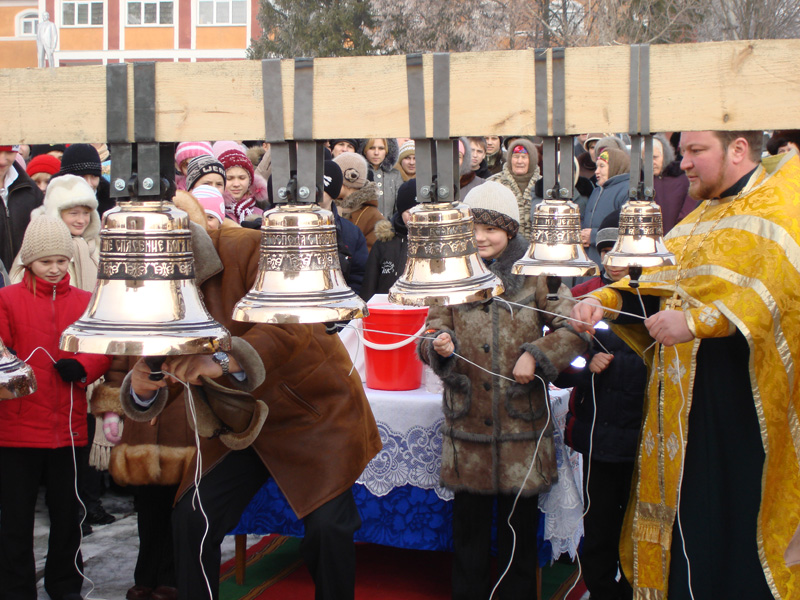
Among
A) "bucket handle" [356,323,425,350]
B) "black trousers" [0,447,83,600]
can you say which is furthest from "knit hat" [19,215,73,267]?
"bucket handle" [356,323,425,350]

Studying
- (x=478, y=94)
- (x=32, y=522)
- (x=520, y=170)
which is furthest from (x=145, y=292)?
(x=520, y=170)

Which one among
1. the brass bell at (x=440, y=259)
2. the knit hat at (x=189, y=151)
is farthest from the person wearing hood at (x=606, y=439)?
the knit hat at (x=189, y=151)

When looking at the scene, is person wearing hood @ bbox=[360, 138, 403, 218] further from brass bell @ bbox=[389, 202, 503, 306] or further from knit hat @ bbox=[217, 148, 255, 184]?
brass bell @ bbox=[389, 202, 503, 306]

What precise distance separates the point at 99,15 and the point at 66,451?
36.7 m

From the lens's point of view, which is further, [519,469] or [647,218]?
[519,469]

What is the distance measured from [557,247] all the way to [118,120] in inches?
59.1

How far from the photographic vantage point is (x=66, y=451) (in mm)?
4367

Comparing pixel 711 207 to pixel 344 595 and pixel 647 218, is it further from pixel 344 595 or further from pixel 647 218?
pixel 344 595

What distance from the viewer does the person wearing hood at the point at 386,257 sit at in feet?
19.8

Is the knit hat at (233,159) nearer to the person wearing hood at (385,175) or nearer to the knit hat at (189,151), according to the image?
the knit hat at (189,151)

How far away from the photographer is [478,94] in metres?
2.25

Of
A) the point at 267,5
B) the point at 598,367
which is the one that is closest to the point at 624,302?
the point at 598,367

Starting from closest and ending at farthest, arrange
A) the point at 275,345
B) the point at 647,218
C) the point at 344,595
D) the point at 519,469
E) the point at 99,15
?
the point at 647,218, the point at 275,345, the point at 344,595, the point at 519,469, the point at 99,15

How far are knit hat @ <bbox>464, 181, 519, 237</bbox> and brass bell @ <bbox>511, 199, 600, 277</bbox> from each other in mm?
1007
